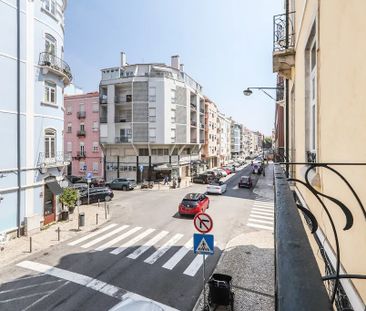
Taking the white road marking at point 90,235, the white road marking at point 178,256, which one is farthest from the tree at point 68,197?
the white road marking at point 178,256

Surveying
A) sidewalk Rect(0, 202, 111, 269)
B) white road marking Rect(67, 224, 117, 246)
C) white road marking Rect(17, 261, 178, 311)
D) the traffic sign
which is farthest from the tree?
the traffic sign

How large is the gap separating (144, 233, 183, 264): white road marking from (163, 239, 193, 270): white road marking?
651 mm

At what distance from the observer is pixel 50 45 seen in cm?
1733

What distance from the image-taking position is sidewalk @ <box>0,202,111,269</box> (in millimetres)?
12378

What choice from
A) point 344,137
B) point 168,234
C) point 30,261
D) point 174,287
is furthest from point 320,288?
point 168,234

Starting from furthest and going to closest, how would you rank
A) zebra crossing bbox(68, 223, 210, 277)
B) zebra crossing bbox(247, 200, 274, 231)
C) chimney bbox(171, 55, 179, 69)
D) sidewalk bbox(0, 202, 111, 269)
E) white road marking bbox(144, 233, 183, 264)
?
1. chimney bbox(171, 55, 179, 69)
2. zebra crossing bbox(247, 200, 274, 231)
3. sidewalk bbox(0, 202, 111, 269)
4. white road marking bbox(144, 233, 183, 264)
5. zebra crossing bbox(68, 223, 210, 277)

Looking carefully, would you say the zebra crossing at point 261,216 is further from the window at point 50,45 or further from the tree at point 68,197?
the window at point 50,45

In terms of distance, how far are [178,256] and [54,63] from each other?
47.3 ft

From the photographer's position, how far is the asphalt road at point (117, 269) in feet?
Answer: 28.9

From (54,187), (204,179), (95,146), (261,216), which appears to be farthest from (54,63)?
(204,179)

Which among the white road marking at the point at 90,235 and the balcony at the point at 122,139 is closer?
the white road marking at the point at 90,235

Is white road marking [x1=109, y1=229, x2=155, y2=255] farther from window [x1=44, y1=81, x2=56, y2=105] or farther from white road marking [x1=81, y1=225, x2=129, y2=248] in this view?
window [x1=44, y1=81, x2=56, y2=105]

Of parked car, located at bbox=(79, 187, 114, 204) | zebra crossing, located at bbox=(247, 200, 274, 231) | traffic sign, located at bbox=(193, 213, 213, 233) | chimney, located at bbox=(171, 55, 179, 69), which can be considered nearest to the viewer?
traffic sign, located at bbox=(193, 213, 213, 233)

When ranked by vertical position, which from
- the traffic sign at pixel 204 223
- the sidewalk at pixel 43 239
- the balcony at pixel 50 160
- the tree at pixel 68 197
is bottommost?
the sidewalk at pixel 43 239
